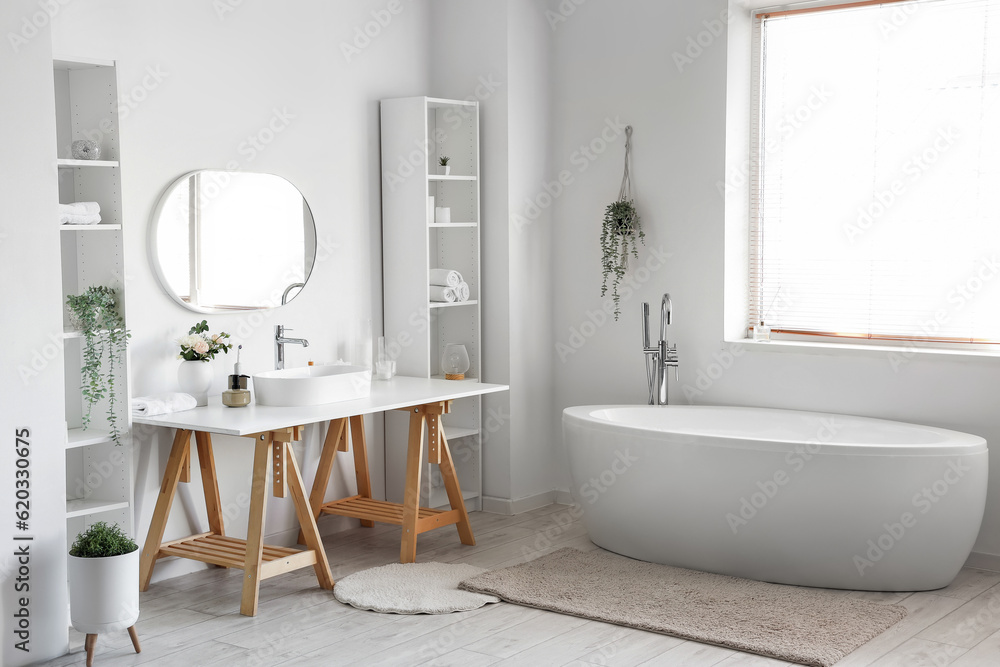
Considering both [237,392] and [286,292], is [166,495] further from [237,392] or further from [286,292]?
[286,292]

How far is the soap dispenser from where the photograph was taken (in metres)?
3.95

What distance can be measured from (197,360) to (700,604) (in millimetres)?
2047

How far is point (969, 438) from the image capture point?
381 cm

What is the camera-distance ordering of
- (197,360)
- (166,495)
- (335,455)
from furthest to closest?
(335,455) < (197,360) < (166,495)

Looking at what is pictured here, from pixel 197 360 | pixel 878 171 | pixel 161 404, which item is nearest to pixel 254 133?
pixel 197 360

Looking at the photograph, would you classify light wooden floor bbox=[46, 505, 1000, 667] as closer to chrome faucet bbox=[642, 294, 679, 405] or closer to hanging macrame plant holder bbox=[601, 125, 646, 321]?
chrome faucet bbox=[642, 294, 679, 405]

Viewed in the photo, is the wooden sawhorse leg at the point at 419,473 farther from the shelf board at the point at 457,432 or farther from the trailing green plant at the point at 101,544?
the trailing green plant at the point at 101,544

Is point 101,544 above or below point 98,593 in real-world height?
above

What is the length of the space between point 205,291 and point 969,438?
9.58ft

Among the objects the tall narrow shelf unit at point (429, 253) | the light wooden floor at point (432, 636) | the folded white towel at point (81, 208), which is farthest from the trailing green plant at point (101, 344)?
the tall narrow shelf unit at point (429, 253)

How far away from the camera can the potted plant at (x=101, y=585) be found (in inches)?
122

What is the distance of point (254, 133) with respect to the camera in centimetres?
424

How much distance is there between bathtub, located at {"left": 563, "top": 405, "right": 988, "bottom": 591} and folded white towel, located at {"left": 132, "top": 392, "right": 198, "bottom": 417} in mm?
1563

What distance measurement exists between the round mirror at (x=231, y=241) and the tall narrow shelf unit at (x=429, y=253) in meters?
0.48
